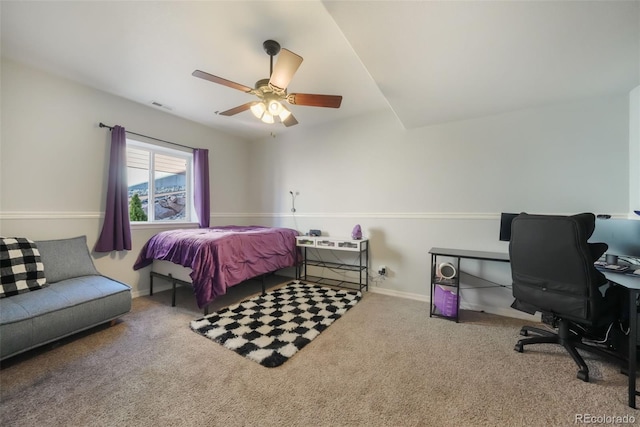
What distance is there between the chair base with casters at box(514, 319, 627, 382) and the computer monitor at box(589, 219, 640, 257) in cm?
75

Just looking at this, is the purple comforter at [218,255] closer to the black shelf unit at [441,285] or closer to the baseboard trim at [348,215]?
the baseboard trim at [348,215]

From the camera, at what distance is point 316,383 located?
1.50 m

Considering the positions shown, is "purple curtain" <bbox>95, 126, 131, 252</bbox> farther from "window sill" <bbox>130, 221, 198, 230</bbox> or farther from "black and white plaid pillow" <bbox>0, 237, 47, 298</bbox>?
"black and white plaid pillow" <bbox>0, 237, 47, 298</bbox>

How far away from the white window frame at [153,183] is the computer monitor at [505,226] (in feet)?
13.4

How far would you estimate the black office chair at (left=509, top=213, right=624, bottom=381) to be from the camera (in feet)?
4.85

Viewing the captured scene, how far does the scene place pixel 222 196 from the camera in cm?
418

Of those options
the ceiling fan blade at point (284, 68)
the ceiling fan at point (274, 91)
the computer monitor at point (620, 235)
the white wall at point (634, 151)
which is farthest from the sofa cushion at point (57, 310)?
the white wall at point (634, 151)

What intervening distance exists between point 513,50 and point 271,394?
2.70m

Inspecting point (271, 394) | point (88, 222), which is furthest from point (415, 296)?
point (88, 222)

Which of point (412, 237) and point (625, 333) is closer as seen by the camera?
point (625, 333)

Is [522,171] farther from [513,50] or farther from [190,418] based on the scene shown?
[190,418]

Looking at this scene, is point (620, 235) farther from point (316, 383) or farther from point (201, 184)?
point (201, 184)

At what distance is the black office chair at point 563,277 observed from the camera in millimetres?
1478

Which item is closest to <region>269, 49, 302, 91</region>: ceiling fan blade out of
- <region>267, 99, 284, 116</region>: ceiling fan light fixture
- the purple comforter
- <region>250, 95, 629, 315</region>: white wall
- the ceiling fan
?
the ceiling fan
